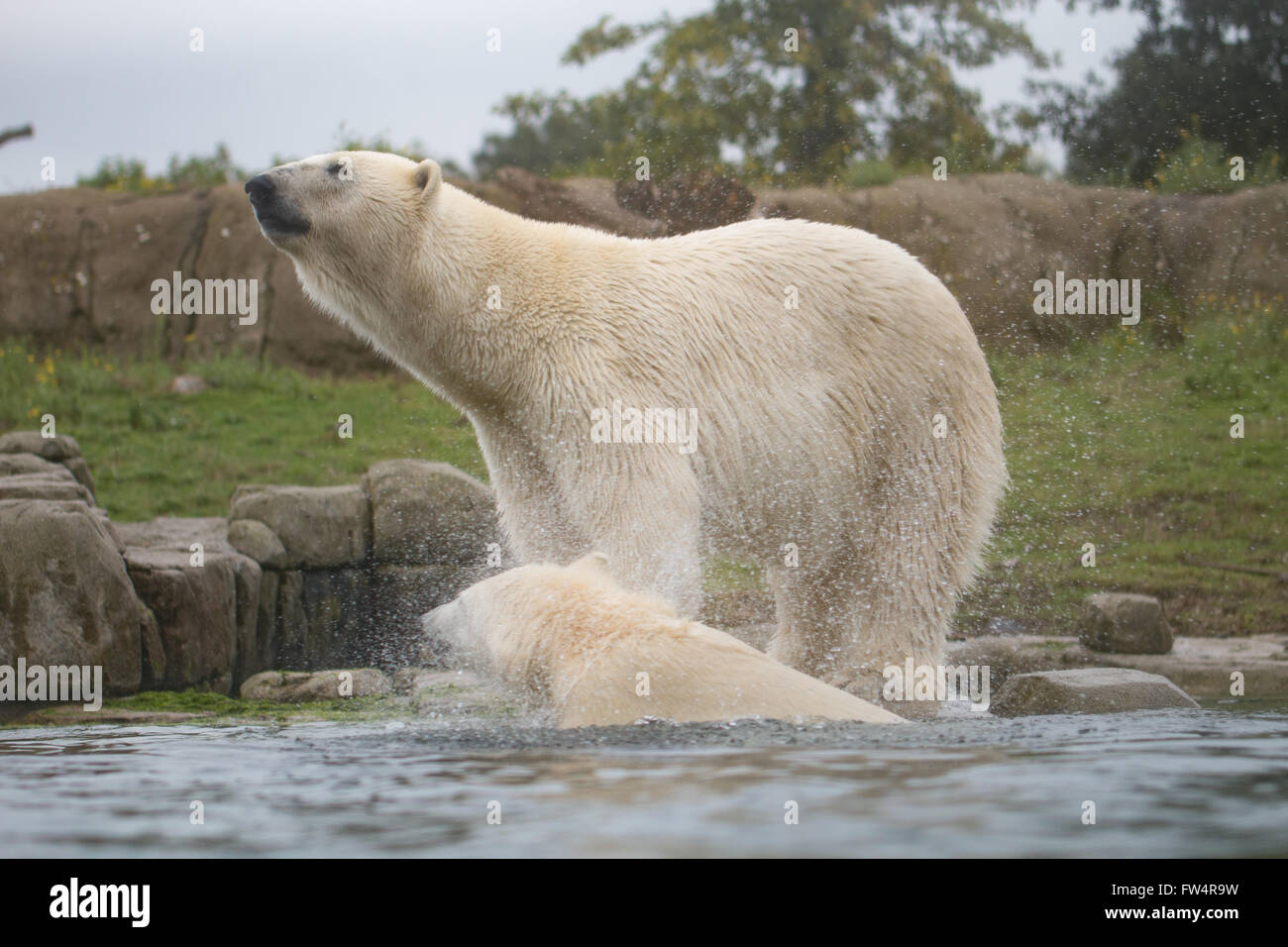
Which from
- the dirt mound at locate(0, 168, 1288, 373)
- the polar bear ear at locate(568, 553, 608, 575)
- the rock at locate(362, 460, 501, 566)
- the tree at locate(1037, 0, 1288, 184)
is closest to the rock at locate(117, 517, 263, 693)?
the rock at locate(362, 460, 501, 566)

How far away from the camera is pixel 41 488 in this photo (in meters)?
6.64

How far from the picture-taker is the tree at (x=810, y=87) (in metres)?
15.8

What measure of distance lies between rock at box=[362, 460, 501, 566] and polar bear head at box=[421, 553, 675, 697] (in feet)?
11.6

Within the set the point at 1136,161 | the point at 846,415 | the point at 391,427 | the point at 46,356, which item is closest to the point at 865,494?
the point at 846,415

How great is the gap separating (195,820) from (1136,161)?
47.4 ft

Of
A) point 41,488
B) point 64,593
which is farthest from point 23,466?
point 64,593

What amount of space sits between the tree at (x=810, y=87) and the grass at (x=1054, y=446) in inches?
158

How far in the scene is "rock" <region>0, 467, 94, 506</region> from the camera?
655 cm

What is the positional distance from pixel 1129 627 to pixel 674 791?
14.9 feet

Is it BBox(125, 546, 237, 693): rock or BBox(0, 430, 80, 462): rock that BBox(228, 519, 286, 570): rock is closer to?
BBox(125, 546, 237, 693): rock

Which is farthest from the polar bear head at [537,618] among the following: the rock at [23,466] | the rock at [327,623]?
the rock at [23,466]

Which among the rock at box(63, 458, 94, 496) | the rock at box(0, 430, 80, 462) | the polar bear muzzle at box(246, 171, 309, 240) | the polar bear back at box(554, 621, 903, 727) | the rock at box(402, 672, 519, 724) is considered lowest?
Result: the rock at box(402, 672, 519, 724)

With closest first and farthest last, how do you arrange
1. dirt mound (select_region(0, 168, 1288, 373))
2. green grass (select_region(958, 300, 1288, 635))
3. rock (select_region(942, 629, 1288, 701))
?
rock (select_region(942, 629, 1288, 701))
green grass (select_region(958, 300, 1288, 635))
dirt mound (select_region(0, 168, 1288, 373))

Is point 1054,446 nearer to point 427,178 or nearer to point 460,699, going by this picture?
point 460,699
